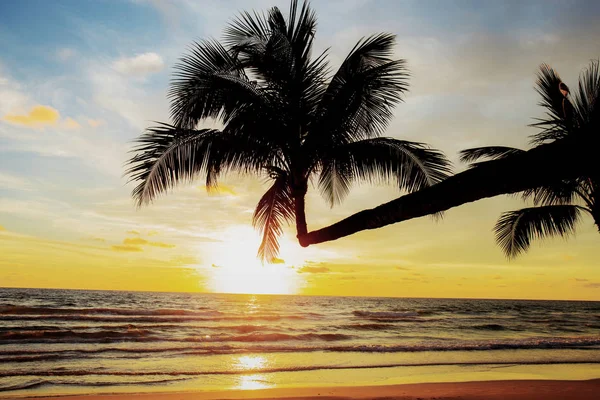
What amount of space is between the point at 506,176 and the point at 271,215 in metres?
5.18

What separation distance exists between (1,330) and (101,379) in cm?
1149

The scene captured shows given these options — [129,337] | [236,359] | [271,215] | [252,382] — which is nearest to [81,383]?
[252,382]

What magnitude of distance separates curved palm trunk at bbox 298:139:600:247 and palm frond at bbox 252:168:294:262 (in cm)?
380

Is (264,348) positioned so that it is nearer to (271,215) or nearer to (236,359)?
(236,359)

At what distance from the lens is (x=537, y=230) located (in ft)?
32.9

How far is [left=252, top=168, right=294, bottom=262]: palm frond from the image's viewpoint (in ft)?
21.3

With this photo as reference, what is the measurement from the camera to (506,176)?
1787 mm

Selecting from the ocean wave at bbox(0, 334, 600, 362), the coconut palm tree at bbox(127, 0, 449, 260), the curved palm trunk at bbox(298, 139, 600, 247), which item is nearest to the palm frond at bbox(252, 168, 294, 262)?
the coconut palm tree at bbox(127, 0, 449, 260)

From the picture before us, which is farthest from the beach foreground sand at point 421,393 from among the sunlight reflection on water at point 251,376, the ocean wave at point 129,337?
the ocean wave at point 129,337

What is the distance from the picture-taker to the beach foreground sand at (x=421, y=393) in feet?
25.1

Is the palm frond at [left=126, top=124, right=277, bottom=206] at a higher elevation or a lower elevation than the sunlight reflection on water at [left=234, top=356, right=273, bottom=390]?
higher

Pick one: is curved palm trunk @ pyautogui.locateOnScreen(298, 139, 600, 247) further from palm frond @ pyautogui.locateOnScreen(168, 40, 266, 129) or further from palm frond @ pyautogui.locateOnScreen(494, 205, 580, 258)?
palm frond @ pyautogui.locateOnScreen(494, 205, 580, 258)

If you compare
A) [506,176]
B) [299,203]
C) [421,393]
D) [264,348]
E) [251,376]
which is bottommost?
[264,348]

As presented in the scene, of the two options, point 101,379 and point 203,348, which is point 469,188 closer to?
point 101,379
